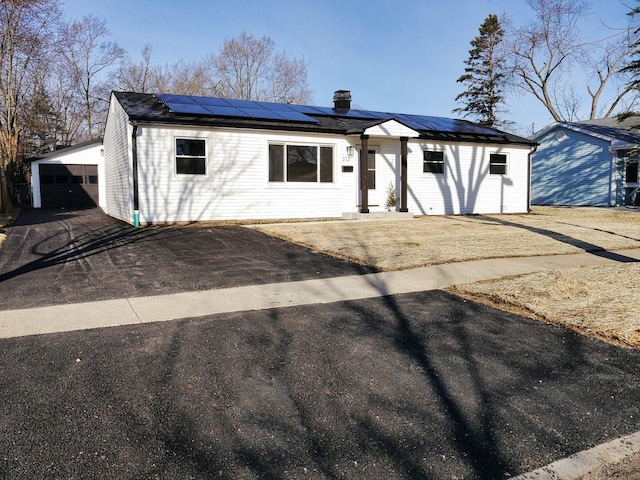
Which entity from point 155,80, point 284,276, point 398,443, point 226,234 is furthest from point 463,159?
point 155,80

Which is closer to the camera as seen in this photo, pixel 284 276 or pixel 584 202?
pixel 284 276

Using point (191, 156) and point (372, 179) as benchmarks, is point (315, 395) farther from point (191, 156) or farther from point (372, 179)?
point (372, 179)

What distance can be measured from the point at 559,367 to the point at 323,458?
234 centimetres

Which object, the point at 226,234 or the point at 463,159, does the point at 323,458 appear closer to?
the point at 226,234

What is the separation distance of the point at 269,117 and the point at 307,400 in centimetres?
1366

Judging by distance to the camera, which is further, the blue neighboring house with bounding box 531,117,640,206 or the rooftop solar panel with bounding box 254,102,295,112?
the blue neighboring house with bounding box 531,117,640,206

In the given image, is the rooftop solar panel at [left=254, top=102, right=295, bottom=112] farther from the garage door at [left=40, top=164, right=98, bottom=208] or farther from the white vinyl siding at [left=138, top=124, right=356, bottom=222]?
the garage door at [left=40, top=164, right=98, bottom=208]

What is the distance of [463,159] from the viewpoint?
18953 millimetres

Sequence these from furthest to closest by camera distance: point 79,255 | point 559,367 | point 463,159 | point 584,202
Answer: point 584,202 < point 463,159 < point 79,255 < point 559,367

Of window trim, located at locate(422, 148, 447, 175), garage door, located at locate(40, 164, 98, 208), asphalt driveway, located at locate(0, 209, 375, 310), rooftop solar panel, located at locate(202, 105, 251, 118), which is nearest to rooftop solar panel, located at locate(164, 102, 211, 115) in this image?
rooftop solar panel, located at locate(202, 105, 251, 118)

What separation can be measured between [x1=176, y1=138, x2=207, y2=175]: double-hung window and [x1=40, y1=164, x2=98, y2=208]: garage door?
13.8m

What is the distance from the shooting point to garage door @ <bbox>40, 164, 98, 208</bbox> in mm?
24781

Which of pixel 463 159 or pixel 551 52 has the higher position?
pixel 551 52

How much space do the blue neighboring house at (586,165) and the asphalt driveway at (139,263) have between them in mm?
20315
